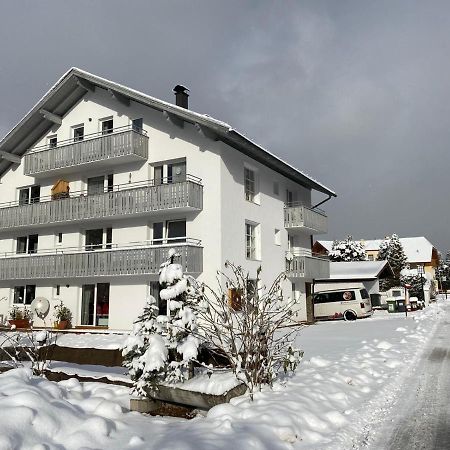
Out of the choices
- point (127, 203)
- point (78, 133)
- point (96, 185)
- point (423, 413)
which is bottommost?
point (423, 413)

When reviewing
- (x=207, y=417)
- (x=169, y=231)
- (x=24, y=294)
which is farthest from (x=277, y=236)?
(x=207, y=417)

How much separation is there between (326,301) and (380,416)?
2183 cm

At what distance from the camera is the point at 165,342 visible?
7.29m

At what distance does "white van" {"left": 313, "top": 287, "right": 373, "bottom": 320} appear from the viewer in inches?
1056

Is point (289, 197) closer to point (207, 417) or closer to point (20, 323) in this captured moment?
point (20, 323)

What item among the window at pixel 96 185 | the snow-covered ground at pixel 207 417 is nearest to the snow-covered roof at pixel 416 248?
the window at pixel 96 185

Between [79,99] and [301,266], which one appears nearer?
[79,99]

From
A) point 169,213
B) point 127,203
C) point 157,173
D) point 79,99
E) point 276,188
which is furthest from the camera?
point 276,188

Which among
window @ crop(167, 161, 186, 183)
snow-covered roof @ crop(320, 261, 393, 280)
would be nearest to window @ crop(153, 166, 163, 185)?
window @ crop(167, 161, 186, 183)

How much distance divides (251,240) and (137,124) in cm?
818

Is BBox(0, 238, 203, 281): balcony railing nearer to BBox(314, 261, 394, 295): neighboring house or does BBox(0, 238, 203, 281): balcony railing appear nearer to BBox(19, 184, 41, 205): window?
BBox(19, 184, 41, 205): window

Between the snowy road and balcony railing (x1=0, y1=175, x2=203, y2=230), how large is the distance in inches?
450

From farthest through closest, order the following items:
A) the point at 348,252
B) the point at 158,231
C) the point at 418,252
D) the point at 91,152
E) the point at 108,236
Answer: the point at 418,252 → the point at 348,252 → the point at 108,236 → the point at 91,152 → the point at 158,231

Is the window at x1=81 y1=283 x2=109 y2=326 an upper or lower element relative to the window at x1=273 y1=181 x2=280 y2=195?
lower
